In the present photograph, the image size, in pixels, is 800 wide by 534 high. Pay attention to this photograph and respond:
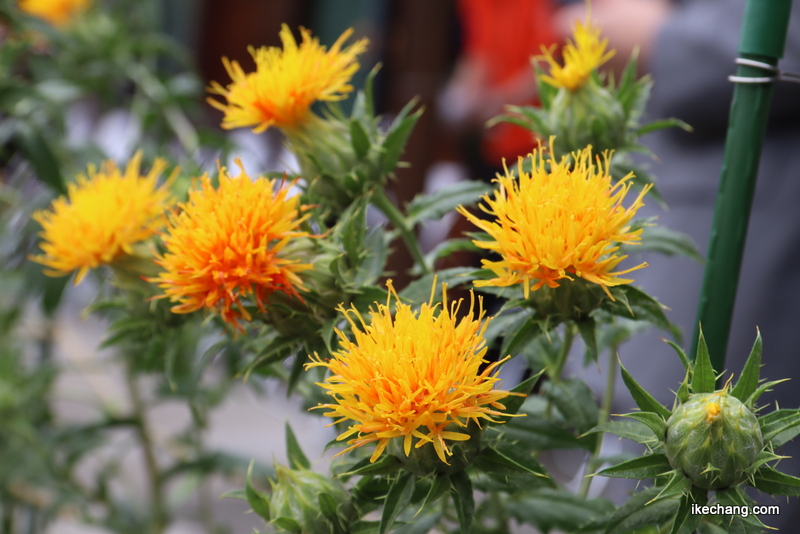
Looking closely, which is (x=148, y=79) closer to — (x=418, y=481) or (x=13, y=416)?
(x=13, y=416)

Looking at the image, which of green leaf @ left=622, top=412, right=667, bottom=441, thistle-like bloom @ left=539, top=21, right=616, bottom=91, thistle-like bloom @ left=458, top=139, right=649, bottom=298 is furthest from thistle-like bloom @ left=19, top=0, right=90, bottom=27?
green leaf @ left=622, top=412, right=667, bottom=441

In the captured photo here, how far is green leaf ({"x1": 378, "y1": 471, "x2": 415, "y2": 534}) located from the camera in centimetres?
47

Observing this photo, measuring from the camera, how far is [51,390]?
134 centimetres

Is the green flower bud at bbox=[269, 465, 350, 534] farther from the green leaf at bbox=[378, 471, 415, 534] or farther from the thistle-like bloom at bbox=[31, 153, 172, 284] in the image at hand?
the thistle-like bloom at bbox=[31, 153, 172, 284]

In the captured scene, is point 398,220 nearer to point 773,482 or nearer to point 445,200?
point 445,200

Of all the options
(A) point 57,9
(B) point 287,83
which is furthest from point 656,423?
(A) point 57,9

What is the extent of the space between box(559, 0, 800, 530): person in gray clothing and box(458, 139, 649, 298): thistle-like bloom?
63cm

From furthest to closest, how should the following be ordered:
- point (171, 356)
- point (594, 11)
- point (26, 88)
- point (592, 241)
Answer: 1. point (594, 11)
2. point (26, 88)
3. point (171, 356)
4. point (592, 241)

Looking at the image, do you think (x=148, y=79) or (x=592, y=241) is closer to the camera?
(x=592, y=241)

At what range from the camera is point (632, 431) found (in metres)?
0.50

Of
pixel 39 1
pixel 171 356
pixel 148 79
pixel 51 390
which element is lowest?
pixel 51 390

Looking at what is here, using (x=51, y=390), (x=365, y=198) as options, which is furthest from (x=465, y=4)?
(x=365, y=198)

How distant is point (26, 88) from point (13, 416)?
52 cm

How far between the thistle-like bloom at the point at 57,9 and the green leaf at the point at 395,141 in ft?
3.28
